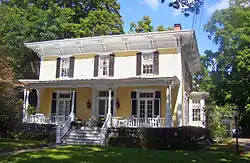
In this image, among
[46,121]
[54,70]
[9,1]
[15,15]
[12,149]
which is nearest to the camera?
[12,149]

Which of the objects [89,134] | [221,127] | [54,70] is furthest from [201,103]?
[54,70]

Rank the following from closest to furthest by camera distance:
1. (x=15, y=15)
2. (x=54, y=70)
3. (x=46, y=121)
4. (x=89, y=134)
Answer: (x=89, y=134)
(x=46, y=121)
(x=54, y=70)
(x=15, y=15)

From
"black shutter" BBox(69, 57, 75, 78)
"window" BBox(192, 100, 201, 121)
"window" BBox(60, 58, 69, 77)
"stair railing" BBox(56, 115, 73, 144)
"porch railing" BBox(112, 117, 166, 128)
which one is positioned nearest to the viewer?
"stair railing" BBox(56, 115, 73, 144)

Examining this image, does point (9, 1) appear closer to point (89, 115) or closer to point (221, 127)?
point (89, 115)

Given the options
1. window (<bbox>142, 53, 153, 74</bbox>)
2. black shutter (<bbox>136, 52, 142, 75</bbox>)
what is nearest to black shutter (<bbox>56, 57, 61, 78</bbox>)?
black shutter (<bbox>136, 52, 142, 75</bbox>)

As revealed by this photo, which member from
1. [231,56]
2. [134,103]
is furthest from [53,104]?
[231,56]

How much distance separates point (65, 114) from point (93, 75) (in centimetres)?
363

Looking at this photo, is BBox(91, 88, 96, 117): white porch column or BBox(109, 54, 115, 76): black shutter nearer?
BBox(91, 88, 96, 117): white porch column

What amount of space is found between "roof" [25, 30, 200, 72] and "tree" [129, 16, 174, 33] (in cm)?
1169

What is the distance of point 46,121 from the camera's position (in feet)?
64.4

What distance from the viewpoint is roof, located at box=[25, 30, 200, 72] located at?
18.7m

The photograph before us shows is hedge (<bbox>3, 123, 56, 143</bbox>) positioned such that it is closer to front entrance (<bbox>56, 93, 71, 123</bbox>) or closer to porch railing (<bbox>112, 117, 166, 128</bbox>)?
front entrance (<bbox>56, 93, 71, 123</bbox>)

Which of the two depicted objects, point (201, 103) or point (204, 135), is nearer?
point (204, 135)

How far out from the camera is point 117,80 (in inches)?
697
